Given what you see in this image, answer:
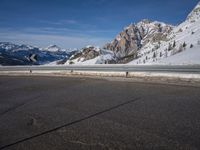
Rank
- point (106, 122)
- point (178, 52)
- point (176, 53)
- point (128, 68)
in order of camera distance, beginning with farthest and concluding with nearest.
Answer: point (178, 52) → point (176, 53) → point (128, 68) → point (106, 122)

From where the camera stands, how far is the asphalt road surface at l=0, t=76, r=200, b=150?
427 cm

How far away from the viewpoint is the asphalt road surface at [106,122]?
427 centimetres

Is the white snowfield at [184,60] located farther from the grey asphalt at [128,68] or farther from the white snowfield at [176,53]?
the grey asphalt at [128,68]

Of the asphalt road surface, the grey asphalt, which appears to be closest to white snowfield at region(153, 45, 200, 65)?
the grey asphalt

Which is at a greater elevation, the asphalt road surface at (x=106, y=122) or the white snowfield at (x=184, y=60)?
the white snowfield at (x=184, y=60)

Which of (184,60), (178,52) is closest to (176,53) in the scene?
(178,52)

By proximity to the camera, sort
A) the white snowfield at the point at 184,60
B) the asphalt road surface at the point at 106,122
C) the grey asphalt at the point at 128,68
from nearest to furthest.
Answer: the asphalt road surface at the point at 106,122 < the grey asphalt at the point at 128,68 < the white snowfield at the point at 184,60

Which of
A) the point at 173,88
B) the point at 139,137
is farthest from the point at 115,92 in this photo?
the point at 139,137

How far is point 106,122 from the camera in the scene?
543cm

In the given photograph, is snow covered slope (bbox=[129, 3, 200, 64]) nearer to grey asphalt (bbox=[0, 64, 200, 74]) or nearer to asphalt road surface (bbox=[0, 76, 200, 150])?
grey asphalt (bbox=[0, 64, 200, 74])

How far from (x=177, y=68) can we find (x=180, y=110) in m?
5.34

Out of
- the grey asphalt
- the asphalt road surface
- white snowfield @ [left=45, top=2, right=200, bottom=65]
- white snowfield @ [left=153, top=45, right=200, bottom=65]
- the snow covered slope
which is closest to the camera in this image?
the asphalt road surface

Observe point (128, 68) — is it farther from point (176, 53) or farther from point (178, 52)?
point (178, 52)

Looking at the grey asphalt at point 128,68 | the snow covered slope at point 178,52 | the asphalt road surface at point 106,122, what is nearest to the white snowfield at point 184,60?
the snow covered slope at point 178,52
